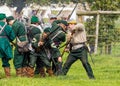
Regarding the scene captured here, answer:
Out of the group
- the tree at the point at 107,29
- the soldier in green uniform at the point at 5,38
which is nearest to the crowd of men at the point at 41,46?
the soldier in green uniform at the point at 5,38

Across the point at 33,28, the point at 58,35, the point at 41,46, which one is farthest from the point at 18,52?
the point at 58,35

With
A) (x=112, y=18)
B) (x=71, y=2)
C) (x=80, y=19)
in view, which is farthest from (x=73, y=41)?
(x=71, y=2)

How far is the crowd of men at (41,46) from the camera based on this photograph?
51.8ft

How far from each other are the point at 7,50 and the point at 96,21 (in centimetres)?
1017

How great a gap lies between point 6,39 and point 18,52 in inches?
33.4

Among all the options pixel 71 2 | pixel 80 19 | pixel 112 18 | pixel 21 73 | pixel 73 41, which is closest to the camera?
pixel 73 41

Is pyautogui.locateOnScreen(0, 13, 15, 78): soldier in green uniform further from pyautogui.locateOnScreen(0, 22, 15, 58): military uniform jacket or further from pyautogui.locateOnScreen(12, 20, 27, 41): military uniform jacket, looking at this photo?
pyautogui.locateOnScreen(12, 20, 27, 41): military uniform jacket

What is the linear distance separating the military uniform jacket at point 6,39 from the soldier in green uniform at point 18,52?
0.48 metres

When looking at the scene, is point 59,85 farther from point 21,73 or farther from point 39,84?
point 21,73

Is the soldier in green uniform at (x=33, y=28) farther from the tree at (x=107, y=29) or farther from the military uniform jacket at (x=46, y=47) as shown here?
the tree at (x=107, y=29)

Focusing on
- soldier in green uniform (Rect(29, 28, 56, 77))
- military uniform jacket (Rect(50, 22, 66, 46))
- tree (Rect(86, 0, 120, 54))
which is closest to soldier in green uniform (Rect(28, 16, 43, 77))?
soldier in green uniform (Rect(29, 28, 56, 77))

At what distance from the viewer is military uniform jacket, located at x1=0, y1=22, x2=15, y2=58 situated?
15.9 m

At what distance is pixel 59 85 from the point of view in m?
14.1

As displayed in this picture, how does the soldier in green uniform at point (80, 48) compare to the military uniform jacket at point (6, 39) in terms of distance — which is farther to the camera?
the military uniform jacket at point (6, 39)
